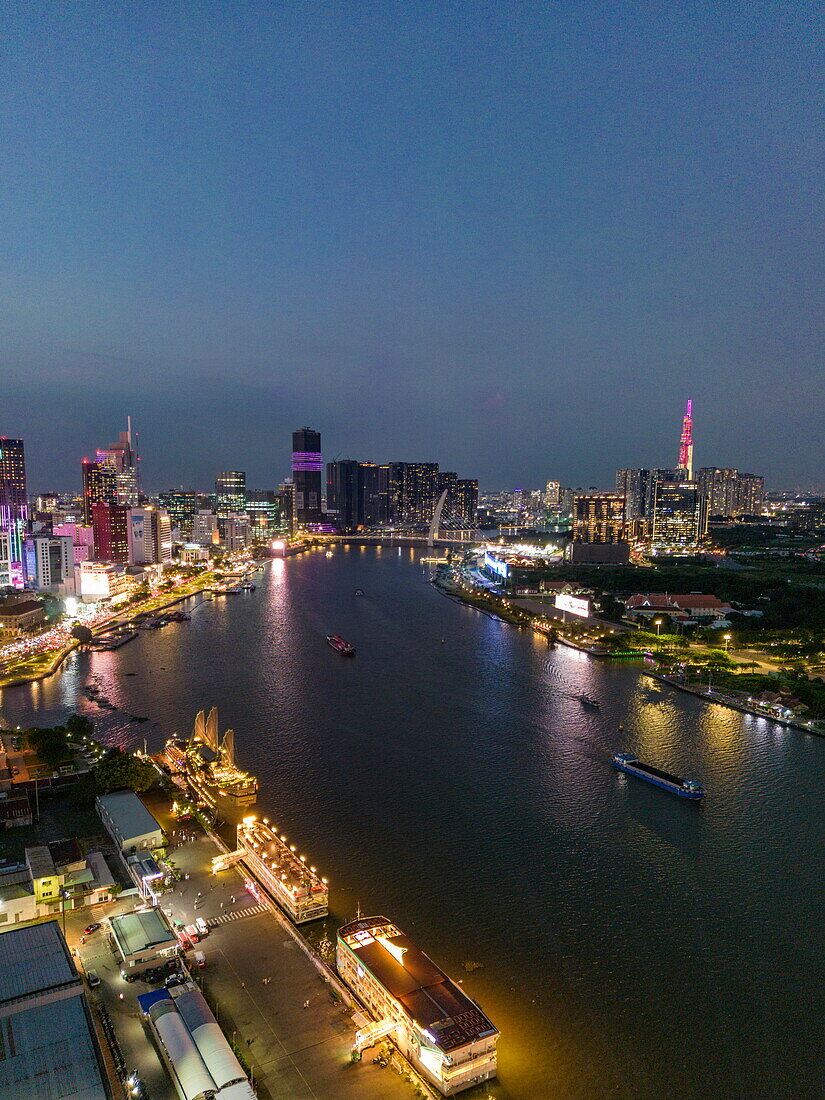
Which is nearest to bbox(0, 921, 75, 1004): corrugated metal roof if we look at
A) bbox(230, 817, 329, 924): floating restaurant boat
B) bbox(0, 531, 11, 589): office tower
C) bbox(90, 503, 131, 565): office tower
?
bbox(230, 817, 329, 924): floating restaurant boat

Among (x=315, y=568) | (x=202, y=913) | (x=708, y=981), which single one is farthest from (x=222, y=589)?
(x=708, y=981)

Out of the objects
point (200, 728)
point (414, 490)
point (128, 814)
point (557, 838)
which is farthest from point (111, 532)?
point (414, 490)

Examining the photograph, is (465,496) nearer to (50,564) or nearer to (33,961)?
(50,564)

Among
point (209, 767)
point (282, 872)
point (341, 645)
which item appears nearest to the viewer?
point (282, 872)

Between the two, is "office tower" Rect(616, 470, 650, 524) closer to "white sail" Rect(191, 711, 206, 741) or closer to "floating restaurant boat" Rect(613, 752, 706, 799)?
"floating restaurant boat" Rect(613, 752, 706, 799)

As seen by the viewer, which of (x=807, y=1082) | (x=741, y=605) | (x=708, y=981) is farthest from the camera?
(x=741, y=605)

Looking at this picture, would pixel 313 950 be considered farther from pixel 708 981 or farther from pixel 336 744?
pixel 336 744
